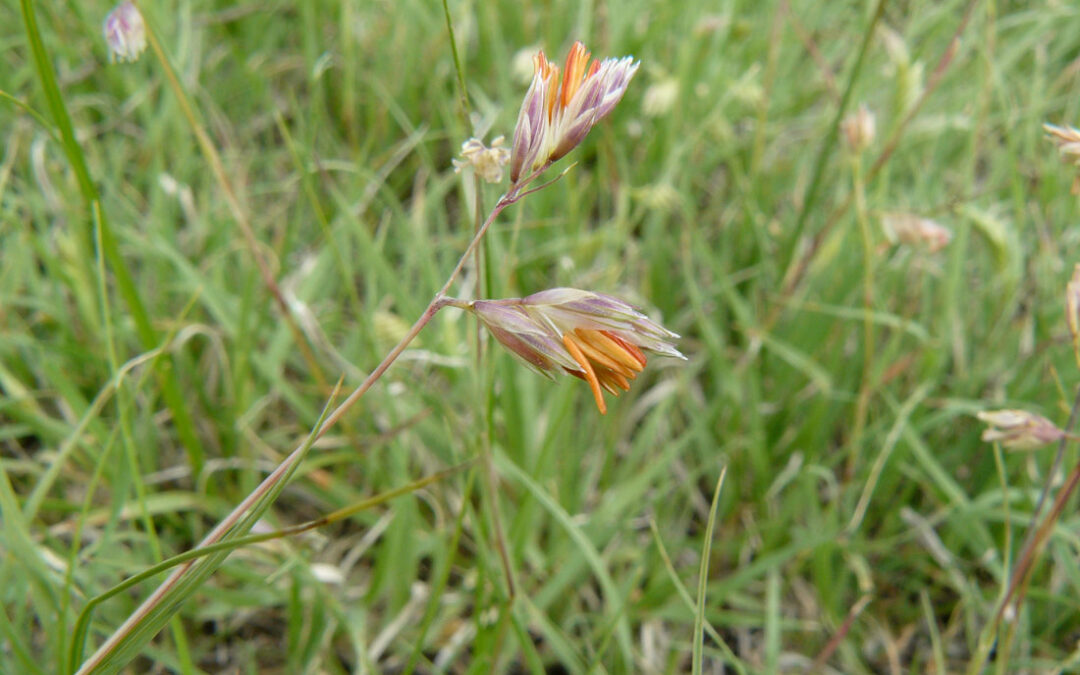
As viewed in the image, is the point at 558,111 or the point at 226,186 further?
the point at 226,186

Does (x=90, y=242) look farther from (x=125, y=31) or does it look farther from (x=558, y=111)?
(x=558, y=111)

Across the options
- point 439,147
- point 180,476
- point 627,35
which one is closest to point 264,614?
point 180,476

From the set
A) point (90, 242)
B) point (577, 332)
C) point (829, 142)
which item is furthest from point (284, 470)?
point (829, 142)

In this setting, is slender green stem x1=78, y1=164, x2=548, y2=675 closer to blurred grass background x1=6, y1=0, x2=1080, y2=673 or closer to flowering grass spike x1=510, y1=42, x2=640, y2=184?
flowering grass spike x1=510, y1=42, x2=640, y2=184

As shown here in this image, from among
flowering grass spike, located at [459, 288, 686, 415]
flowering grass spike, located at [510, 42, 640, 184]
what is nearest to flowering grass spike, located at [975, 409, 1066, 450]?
flowering grass spike, located at [459, 288, 686, 415]

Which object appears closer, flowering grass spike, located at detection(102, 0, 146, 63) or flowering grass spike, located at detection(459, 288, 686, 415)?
flowering grass spike, located at detection(459, 288, 686, 415)

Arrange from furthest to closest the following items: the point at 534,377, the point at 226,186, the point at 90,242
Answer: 1. the point at 534,377
2. the point at 90,242
3. the point at 226,186

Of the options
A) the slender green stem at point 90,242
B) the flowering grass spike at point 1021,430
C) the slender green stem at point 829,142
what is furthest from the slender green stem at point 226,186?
the flowering grass spike at point 1021,430
